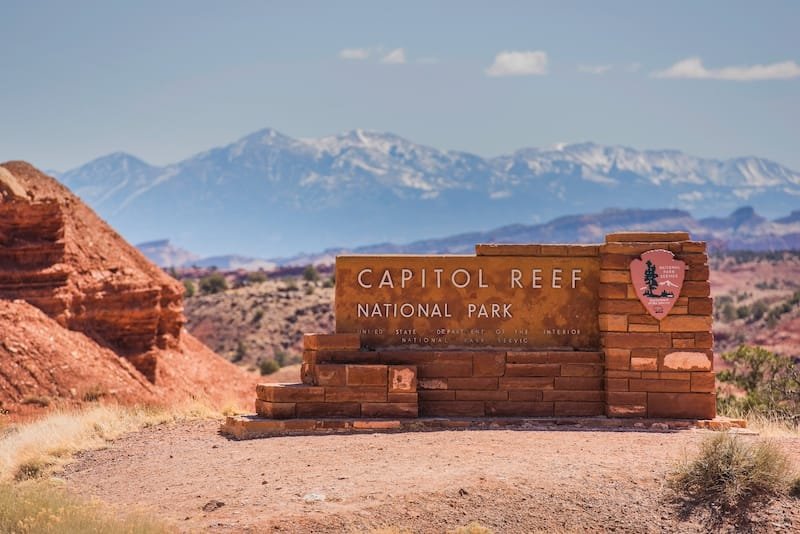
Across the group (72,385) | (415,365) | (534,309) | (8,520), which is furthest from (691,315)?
(72,385)

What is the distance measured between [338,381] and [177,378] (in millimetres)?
12491

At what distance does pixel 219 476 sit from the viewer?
1280cm

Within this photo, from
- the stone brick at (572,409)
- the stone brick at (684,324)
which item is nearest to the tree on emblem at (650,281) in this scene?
the stone brick at (684,324)

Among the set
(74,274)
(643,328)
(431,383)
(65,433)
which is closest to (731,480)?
(643,328)

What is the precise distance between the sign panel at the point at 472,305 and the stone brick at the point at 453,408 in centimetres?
92

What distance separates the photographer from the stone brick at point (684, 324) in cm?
1553

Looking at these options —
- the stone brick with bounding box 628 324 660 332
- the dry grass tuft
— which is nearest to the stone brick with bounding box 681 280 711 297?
the stone brick with bounding box 628 324 660 332

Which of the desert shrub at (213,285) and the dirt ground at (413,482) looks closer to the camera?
the dirt ground at (413,482)

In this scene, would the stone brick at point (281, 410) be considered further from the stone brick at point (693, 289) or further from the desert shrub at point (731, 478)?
the stone brick at point (693, 289)

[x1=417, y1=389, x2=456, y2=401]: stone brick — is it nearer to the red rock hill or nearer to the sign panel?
the sign panel

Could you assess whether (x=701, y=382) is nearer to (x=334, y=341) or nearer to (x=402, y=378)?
(x=402, y=378)

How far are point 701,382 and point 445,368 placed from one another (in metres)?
3.75

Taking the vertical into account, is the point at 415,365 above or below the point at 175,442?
above

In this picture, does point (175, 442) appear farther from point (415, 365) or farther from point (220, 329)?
point (220, 329)
